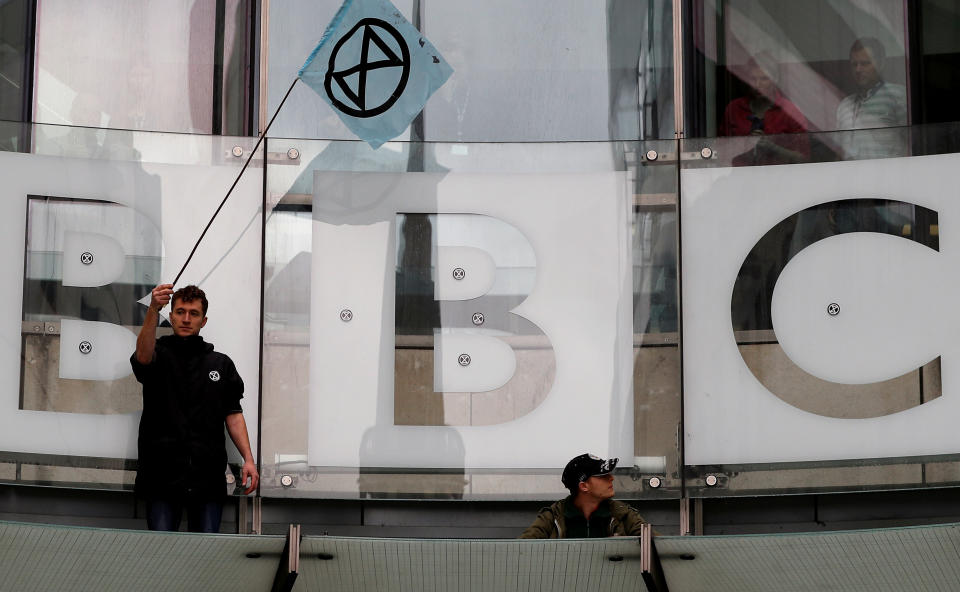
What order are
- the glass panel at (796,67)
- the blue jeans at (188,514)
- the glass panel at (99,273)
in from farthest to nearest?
the glass panel at (796,67) < the glass panel at (99,273) < the blue jeans at (188,514)

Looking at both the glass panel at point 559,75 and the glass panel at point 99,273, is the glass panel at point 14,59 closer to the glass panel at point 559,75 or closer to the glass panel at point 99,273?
the glass panel at point 99,273

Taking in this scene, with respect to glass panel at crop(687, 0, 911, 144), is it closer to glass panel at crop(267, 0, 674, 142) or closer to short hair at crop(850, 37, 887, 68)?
short hair at crop(850, 37, 887, 68)

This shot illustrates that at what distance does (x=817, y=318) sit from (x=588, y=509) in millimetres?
1917

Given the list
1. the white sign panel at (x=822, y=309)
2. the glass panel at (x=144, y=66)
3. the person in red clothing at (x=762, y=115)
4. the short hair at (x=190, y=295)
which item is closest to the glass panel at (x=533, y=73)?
the glass panel at (x=144, y=66)

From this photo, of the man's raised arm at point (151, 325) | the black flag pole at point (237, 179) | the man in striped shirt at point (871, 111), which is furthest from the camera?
the man in striped shirt at point (871, 111)

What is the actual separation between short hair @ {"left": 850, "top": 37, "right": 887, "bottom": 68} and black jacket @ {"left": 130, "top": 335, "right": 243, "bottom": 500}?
4.12 metres

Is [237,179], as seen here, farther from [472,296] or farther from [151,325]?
[472,296]

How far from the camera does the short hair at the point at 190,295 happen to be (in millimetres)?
7027

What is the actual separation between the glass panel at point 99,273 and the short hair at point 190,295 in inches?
24.9

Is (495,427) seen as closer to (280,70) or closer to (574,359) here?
(574,359)

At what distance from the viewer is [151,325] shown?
6887mm

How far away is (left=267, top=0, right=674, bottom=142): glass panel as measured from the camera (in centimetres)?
790

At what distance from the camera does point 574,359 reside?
769 cm

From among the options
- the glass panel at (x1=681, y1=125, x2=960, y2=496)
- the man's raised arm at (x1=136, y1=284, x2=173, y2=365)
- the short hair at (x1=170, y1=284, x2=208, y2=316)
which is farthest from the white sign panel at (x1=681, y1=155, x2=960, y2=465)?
the man's raised arm at (x1=136, y1=284, x2=173, y2=365)
